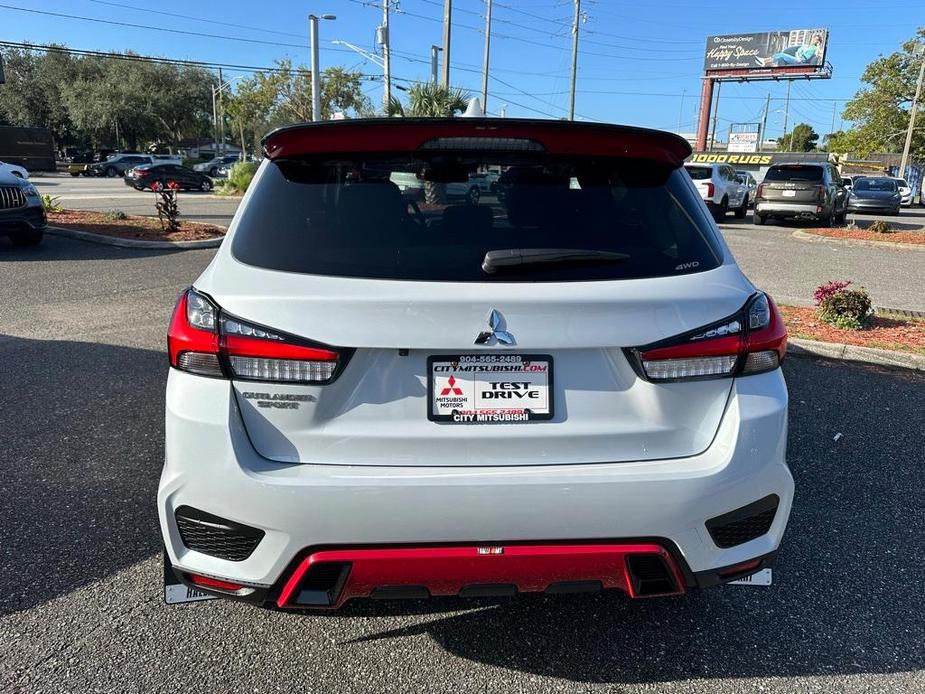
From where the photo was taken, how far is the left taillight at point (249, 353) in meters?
1.96

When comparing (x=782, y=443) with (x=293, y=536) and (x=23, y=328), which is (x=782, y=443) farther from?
(x=23, y=328)

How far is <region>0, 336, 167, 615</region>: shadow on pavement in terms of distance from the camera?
2955 mm

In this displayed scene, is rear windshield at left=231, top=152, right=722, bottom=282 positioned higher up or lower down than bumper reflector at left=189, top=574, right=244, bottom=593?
higher up

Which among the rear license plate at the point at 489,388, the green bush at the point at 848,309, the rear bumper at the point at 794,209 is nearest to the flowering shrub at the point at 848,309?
the green bush at the point at 848,309

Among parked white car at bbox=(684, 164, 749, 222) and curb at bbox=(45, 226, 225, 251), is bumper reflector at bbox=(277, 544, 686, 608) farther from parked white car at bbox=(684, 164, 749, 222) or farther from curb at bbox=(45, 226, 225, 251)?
parked white car at bbox=(684, 164, 749, 222)

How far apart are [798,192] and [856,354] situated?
15.1 meters

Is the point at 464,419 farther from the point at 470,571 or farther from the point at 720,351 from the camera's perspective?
the point at 720,351

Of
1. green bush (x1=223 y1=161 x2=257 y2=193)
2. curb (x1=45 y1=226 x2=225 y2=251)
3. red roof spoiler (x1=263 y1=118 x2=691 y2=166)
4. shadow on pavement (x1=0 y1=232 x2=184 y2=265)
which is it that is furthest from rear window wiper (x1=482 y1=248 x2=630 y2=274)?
green bush (x1=223 y1=161 x2=257 y2=193)

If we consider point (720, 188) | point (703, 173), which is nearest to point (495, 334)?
point (703, 173)

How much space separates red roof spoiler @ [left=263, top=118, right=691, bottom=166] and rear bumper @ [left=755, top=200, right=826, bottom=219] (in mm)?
19417

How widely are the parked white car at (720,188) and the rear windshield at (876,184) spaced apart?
744 centimetres

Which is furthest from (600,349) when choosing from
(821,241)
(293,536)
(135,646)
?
(821,241)

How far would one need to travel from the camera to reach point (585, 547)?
2.02 m

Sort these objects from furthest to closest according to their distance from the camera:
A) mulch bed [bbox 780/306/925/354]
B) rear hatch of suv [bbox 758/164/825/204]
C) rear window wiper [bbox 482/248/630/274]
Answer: rear hatch of suv [bbox 758/164/825/204] < mulch bed [bbox 780/306/925/354] < rear window wiper [bbox 482/248/630/274]
